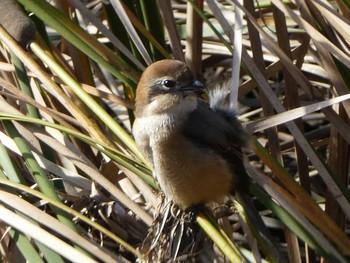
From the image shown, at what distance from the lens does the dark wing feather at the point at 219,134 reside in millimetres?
3076

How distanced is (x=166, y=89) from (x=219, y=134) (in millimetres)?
270

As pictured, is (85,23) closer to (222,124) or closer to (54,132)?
(54,132)

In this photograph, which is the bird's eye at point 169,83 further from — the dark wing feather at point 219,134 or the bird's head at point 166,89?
the dark wing feather at point 219,134

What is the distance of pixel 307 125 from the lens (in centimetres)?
454

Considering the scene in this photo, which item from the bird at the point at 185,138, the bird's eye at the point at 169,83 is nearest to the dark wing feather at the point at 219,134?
the bird at the point at 185,138

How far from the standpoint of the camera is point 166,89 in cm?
311

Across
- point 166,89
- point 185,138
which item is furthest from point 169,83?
point 185,138

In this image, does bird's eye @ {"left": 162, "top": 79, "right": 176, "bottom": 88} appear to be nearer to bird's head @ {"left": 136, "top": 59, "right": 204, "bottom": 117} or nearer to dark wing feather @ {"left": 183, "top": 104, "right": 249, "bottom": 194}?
bird's head @ {"left": 136, "top": 59, "right": 204, "bottom": 117}

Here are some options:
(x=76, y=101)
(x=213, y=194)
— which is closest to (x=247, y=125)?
(x=213, y=194)

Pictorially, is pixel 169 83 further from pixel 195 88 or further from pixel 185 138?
pixel 185 138

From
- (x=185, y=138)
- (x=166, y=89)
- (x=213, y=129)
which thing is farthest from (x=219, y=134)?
(x=166, y=89)

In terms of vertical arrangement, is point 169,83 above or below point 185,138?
above

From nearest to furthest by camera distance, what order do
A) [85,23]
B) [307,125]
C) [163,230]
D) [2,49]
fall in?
[163,230], [2,49], [85,23], [307,125]

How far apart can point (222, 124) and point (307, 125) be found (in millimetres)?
1530
